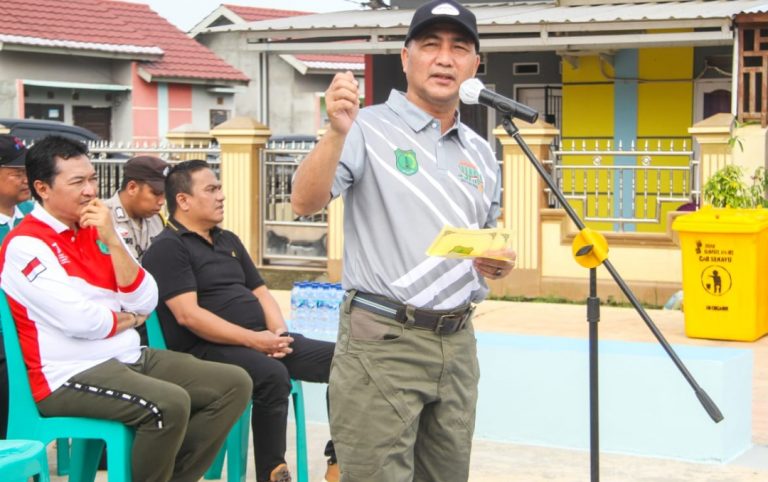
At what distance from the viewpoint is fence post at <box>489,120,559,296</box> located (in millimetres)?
12398

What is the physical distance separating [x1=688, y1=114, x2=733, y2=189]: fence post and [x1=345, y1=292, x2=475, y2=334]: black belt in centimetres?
842

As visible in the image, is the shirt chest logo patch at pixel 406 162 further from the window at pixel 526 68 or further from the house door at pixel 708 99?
the window at pixel 526 68

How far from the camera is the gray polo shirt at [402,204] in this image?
11.6 ft

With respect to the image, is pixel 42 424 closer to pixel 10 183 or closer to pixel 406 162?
pixel 10 183

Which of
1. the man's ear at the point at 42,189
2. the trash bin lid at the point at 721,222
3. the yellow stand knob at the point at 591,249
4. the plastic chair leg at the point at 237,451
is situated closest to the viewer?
the yellow stand knob at the point at 591,249

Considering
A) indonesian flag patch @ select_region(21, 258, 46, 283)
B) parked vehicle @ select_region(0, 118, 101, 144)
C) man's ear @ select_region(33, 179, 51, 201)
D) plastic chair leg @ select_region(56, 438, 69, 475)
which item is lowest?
plastic chair leg @ select_region(56, 438, 69, 475)

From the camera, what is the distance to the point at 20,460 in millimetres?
3660

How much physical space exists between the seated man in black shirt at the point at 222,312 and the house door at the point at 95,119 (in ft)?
72.0

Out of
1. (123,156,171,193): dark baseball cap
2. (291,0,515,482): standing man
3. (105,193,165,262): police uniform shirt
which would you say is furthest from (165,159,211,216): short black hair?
(291,0,515,482): standing man

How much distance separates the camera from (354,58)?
35125mm

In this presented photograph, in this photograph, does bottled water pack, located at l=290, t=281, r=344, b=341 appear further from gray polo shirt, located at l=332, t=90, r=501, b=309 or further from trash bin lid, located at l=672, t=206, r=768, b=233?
trash bin lid, located at l=672, t=206, r=768, b=233

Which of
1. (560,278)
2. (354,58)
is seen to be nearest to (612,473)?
(560,278)

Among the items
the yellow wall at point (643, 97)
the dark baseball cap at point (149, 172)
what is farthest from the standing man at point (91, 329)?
the yellow wall at point (643, 97)

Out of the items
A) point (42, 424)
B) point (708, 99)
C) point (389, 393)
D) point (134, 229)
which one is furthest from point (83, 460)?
point (708, 99)
